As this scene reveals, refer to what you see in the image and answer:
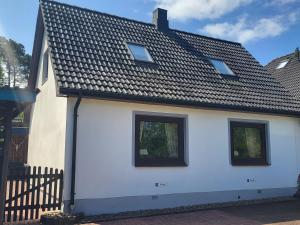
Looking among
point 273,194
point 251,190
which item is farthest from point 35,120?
point 273,194

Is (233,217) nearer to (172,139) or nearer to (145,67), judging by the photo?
(172,139)

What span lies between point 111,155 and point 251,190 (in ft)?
18.2

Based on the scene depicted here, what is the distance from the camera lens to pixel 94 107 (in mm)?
9477

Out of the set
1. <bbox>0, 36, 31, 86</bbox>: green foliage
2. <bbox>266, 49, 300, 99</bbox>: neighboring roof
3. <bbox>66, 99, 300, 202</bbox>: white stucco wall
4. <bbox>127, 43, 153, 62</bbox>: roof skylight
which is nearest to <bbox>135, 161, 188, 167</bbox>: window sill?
<bbox>66, 99, 300, 202</bbox>: white stucco wall

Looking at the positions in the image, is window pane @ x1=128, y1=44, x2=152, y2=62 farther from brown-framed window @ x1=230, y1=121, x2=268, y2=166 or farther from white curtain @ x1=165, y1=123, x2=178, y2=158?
brown-framed window @ x1=230, y1=121, x2=268, y2=166

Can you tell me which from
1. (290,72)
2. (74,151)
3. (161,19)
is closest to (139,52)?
(161,19)

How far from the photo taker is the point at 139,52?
1242cm

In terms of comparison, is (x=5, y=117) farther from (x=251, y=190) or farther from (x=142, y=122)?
(x=251, y=190)

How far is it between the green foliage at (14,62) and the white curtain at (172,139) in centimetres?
3757

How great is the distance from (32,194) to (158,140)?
4.07 metres

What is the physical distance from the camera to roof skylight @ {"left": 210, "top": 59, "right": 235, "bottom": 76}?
1396 centimetres

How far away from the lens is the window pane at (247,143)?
12211 millimetres

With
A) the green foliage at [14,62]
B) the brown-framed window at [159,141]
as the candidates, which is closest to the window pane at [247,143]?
the brown-framed window at [159,141]

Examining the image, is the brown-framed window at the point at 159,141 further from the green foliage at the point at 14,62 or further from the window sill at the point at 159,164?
the green foliage at the point at 14,62
